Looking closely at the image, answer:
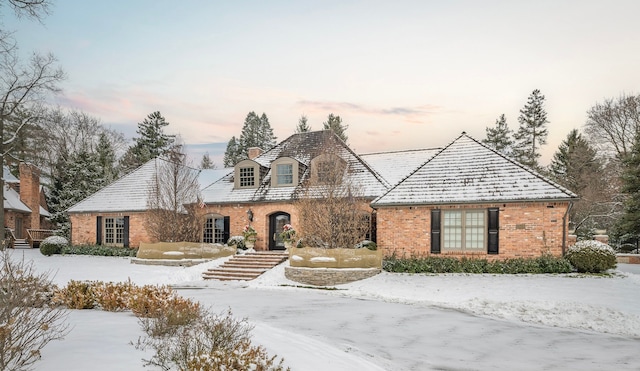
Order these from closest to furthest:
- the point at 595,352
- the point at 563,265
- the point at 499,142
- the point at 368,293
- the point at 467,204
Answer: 1. the point at 595,352
2. the point at 368,293
3. the point at 563,265
4. the point at 467,204
5. the point at 499,142

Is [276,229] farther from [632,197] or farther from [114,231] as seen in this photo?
[632,197]

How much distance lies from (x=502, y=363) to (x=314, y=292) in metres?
8.68

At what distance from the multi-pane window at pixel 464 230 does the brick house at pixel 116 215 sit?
17.0 m

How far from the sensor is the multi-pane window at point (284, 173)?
954 inches

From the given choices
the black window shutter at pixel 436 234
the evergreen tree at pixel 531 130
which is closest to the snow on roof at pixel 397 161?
the black window shutter at pixel 436 234

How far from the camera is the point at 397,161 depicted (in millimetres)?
25859

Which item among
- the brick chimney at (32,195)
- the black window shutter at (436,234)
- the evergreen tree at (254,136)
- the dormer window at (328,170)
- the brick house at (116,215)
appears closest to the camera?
the black window shutter at (436,234)

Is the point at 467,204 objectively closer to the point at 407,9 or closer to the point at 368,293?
the point at 368,293

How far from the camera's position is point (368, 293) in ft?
46.4

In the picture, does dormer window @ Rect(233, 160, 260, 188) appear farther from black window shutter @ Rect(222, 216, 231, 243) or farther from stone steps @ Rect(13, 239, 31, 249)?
stone steps @ Rect(13, 239, 31, 249)

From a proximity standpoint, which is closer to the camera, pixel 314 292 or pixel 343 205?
pixel 314 292

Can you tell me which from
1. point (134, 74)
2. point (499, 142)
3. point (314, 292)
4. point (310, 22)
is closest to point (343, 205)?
point (314, 292)

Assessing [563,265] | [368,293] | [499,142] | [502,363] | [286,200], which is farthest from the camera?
[499,142]

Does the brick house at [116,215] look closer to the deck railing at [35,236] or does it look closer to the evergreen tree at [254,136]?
the deck railing at [35,236]
